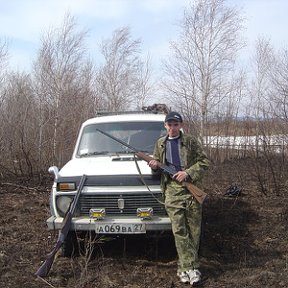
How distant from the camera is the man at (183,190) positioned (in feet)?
16.3

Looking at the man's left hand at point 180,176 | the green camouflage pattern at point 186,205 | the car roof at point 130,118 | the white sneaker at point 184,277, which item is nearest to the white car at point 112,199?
the green camouflage pattern at point 186,205

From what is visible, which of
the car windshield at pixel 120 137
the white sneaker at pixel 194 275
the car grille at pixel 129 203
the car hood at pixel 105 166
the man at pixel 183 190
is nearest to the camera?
the white sneaker at pixel 194 275

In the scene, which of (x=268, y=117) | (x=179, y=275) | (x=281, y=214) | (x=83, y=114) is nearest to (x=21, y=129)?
Result: (x=83, y=114)

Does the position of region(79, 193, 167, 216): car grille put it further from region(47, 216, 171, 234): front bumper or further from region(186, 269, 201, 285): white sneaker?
region(186, 269, 201, 285): white sneaker

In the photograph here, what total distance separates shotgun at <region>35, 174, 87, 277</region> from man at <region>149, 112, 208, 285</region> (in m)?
0.92

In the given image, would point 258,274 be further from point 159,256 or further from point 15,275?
point 15,275

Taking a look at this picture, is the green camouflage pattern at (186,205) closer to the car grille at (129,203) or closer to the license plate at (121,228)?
the car grille at (129,203)

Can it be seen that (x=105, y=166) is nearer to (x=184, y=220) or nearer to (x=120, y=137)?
(x=120, y=137)

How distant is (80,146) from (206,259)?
2.46 metres

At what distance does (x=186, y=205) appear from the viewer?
16.8ft

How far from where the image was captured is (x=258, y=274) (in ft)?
16.8

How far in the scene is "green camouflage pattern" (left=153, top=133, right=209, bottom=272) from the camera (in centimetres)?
497

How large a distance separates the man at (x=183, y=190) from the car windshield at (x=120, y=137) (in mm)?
1089

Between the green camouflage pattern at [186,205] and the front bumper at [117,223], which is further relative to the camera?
the front bumper at [117,223]
